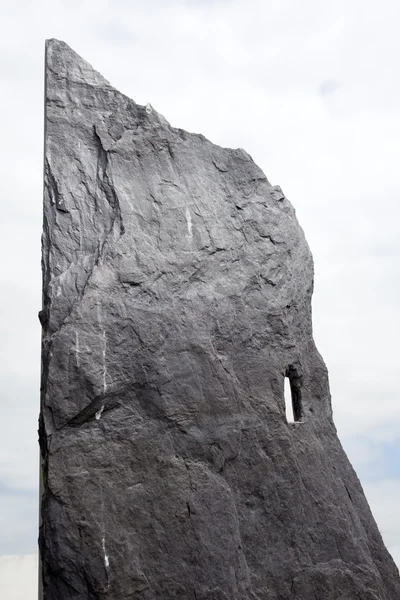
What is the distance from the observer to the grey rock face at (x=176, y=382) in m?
5.82

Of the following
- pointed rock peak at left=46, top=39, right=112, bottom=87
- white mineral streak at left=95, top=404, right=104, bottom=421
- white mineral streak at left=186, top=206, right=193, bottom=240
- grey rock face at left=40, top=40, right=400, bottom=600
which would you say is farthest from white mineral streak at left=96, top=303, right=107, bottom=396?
pointed rock peak at left=46, top=39, right=112, bottom=87

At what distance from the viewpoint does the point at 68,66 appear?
698 cm

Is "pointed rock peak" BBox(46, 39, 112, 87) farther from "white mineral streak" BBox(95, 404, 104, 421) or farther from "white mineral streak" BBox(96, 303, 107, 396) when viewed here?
"white mineral streak" BBox(95, 404, 104, 421)

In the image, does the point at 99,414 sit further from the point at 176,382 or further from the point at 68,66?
the point at 68,66

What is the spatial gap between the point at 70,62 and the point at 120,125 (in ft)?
2.21

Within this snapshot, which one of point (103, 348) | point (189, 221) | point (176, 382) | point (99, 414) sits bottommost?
point (99, 414)

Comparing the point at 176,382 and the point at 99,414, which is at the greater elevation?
the point at 176,382

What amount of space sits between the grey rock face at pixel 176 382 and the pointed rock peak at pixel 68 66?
13mm

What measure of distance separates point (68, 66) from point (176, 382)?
8.91ft

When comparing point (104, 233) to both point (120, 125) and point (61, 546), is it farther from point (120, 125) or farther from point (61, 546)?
point (61, 546)

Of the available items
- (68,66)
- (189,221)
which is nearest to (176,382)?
(189,221)

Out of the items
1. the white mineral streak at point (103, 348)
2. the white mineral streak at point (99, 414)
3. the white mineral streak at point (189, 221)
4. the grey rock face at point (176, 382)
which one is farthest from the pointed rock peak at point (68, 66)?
the white mineral streak at point (99, 414)

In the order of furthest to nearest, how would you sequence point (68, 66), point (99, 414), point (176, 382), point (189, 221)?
point (68, 66) → point (189, 221) → point (176, 382) → point (99, 414)

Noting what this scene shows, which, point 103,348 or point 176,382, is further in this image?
point 176,382
